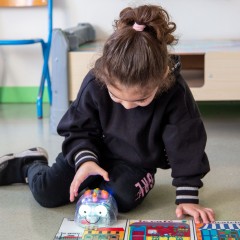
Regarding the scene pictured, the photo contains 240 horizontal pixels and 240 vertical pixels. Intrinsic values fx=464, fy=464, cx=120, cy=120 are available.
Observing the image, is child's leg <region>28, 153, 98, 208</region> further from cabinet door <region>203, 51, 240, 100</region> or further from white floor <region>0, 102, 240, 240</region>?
cabinet door <region>203, 51, 240, 100</region>

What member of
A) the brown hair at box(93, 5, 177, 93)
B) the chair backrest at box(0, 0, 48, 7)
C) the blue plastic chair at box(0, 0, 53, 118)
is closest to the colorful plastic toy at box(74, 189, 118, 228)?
the brown hair at box(93, 5, 177, 93)

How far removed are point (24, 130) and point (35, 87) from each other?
47cm

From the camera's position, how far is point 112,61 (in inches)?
29.4

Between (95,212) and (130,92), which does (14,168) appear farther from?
(130,92)

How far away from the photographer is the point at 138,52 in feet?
2.43

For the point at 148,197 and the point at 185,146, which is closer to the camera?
the point at 185,146

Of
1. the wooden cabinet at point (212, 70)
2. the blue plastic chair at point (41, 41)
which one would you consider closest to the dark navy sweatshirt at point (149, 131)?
the wooden cabinet at point (212, 70)

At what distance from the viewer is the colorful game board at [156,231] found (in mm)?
804

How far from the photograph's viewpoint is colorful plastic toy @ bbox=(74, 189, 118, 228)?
0.86 metres

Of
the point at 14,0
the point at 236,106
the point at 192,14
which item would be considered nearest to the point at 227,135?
the point at 236,106

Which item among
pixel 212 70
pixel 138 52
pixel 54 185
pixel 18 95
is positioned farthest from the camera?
pixel 18 95

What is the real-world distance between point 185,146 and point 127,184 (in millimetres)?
141

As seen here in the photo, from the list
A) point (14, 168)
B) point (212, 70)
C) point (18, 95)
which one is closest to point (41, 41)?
point (18, 95)

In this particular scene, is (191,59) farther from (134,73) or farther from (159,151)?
(134,73)
